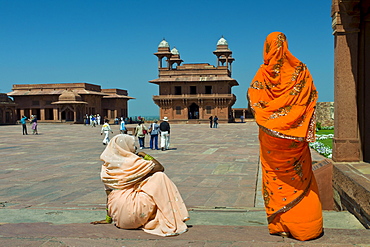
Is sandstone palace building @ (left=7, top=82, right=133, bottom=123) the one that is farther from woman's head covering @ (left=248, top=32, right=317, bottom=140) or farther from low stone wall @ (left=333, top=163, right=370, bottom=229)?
woman's head covering @ (left=248, top=32, right=317, bottom=140)

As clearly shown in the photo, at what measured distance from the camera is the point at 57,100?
156ft

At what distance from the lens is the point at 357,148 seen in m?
5.58

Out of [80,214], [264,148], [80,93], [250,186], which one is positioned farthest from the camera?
[80,93]

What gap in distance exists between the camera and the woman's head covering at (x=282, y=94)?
3.12 meters

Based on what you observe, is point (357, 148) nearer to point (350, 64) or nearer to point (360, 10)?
point (350, 64)

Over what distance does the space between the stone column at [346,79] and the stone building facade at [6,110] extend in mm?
41955

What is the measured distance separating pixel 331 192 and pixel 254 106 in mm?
2855

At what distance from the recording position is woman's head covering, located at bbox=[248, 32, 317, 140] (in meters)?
3.12

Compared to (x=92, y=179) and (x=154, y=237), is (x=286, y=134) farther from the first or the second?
(x=92, y=179)

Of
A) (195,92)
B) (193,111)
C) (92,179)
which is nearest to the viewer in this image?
(92,179)

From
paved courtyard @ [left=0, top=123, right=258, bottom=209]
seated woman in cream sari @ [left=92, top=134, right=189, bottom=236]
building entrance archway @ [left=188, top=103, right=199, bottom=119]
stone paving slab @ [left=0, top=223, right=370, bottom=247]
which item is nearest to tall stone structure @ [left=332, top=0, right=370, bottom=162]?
paved courtyard @ [left=0, top=123, right=258, bottom=209]

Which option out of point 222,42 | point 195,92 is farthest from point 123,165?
point 222,42

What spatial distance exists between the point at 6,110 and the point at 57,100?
678 centimetres

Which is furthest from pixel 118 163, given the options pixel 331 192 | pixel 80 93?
pixel 80 93
